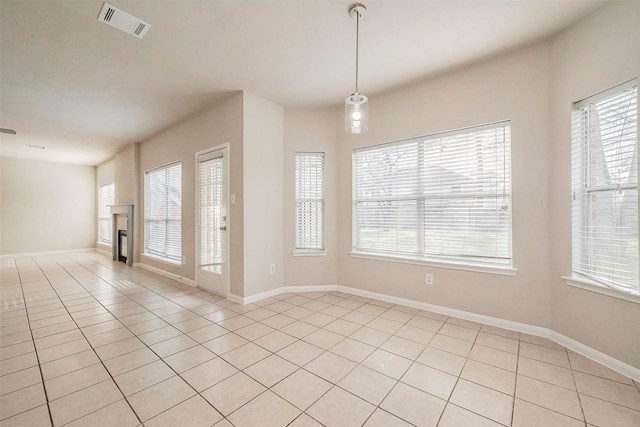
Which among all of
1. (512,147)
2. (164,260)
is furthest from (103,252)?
(512,147)

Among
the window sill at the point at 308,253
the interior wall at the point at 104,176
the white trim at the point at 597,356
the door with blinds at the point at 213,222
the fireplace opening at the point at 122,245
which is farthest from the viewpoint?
the interior wall at the point at 104,176

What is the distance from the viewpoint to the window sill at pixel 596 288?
188 cm

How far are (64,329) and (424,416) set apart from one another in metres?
3.48

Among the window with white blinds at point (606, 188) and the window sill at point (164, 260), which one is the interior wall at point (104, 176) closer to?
the window sill at point (164, 260)

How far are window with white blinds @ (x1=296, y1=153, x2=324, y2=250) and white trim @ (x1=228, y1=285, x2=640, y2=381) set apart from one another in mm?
689

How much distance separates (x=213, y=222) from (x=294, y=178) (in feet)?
4.63

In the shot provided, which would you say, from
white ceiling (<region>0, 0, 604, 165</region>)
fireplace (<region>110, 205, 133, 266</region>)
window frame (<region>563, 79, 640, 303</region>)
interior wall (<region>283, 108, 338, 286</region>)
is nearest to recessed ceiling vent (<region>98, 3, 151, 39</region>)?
white ceiling (<region>0, 0, 604, 165</region>)

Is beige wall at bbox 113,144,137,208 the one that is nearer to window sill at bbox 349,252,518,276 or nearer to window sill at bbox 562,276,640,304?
window sill at bbox 349,252,518,276

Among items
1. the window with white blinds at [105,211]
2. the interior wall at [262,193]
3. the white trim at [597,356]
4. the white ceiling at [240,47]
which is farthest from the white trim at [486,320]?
the window with white blinds at [105,211]

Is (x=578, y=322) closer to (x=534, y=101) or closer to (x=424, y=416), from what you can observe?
(x=424, y=416)

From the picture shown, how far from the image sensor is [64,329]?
8.88ft

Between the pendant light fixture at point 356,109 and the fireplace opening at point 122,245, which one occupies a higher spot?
the pendant light fixture at point 356,109

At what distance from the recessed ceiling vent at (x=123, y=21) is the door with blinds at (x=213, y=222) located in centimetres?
160

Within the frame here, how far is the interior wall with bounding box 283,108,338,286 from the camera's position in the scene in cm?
398
